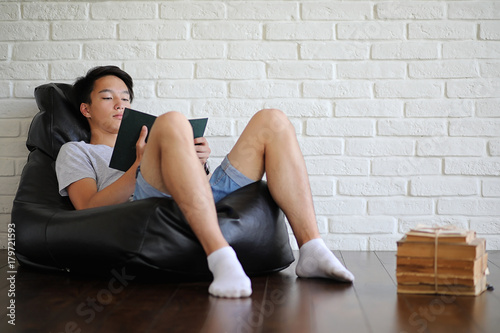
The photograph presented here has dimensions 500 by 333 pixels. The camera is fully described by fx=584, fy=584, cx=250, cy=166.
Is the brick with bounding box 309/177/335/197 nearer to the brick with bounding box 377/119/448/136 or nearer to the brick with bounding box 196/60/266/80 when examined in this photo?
the brick with bounding box 377/119/448/136

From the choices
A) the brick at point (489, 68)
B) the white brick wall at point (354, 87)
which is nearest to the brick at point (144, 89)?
the white brick wall at point (354, 87)

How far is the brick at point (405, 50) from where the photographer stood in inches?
111

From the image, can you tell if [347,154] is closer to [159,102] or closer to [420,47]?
[420,47]

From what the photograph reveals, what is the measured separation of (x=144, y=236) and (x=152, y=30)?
1.29m

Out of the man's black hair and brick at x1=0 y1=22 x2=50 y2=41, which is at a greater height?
brick at x1=0 y1=22 x2=50 y2=41

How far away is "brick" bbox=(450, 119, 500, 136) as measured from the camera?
2.81m

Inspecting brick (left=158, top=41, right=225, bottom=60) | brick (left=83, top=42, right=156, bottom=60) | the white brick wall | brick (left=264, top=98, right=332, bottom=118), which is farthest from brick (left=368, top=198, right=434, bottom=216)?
brick (left=83, top=42, right=156, bottom=60)

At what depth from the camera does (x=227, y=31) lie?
2855 mm

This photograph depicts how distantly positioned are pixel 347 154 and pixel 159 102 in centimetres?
96

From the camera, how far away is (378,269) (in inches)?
90.7

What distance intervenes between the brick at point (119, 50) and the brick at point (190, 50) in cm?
6

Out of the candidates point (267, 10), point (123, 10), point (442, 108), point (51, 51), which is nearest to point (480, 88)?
point (442, 108)

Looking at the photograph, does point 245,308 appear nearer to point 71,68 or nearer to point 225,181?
point 225,181

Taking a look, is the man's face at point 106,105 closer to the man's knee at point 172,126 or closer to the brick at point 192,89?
the brick at point 192,89
